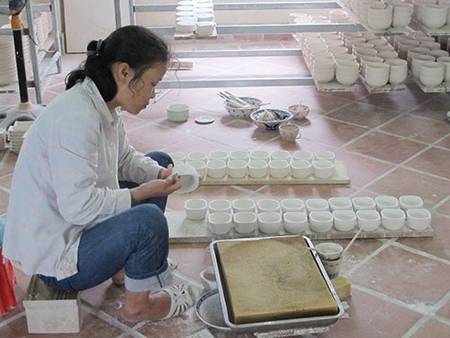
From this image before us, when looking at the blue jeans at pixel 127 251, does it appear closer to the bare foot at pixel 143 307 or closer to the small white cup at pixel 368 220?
the bare foot at pixel 143 307

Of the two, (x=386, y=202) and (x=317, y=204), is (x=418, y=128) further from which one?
(x=317, y=204)

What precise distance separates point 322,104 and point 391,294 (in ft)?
7.39

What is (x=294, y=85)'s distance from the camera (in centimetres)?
452

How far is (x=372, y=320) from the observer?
213 cm

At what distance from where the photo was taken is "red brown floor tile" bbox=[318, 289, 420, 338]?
6.79 ft

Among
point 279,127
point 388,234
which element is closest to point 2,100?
point 279,127

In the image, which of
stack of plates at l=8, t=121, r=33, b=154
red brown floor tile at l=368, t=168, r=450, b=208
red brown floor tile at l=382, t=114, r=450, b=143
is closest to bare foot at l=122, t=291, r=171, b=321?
red brown floor tile at l=368, t=168, r=450, b=208

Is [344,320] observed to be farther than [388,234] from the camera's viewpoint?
No

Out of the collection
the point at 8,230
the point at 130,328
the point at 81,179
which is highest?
the point at 81,179

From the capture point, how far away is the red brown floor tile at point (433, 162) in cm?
329

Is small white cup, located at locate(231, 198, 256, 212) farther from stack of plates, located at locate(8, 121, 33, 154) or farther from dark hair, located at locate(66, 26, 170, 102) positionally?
stack of plates, located at locate(8, 121, 33, 154)

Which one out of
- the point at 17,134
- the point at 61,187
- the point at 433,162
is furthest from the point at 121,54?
the point at 433,162

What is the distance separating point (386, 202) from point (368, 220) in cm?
21

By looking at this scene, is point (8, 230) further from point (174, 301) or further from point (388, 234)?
point (388, 234)
